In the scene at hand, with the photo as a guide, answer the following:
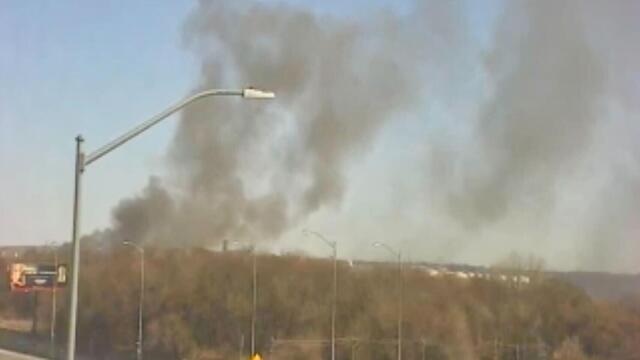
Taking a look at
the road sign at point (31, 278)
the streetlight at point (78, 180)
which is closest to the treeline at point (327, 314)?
the road sign at point (31, 278)

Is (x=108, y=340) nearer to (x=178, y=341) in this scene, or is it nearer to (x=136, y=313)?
(x=136, y=313)

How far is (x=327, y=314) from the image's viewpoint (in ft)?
283

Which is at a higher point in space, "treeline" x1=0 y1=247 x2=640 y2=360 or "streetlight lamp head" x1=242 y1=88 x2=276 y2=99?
"streetlight lamp head" x1=242 y1=88 x2=276 y2=99

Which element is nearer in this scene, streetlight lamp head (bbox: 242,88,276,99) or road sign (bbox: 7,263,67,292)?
streetlight lamp head (bbox: 242,88,276,99)

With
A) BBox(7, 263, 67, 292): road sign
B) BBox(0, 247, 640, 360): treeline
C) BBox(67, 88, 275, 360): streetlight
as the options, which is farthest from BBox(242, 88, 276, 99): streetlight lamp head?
BBox(7, 263, 67, 292): road sign

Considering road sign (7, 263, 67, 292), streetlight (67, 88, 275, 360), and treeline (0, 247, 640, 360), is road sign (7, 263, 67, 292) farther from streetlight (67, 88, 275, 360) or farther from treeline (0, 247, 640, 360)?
streetlight (67, 88, 275, 360)

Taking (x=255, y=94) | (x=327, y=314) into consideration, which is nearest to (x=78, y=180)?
(x=255, y=94)

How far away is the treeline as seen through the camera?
79.1 meters

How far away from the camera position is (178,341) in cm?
8194

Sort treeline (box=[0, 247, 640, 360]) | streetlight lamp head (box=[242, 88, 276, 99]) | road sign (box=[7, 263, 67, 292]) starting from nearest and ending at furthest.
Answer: streetlight lamp head (box=[242, 88, 276, 99]) < treeline (box=[0, 247, 640, 360]) < road sign (box=[7, 263, 67, 292])

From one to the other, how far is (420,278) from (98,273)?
33446mm

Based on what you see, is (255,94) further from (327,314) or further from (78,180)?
(327,314)

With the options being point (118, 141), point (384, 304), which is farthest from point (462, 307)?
point (118, 141)

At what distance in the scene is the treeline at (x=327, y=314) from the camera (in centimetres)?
7912
